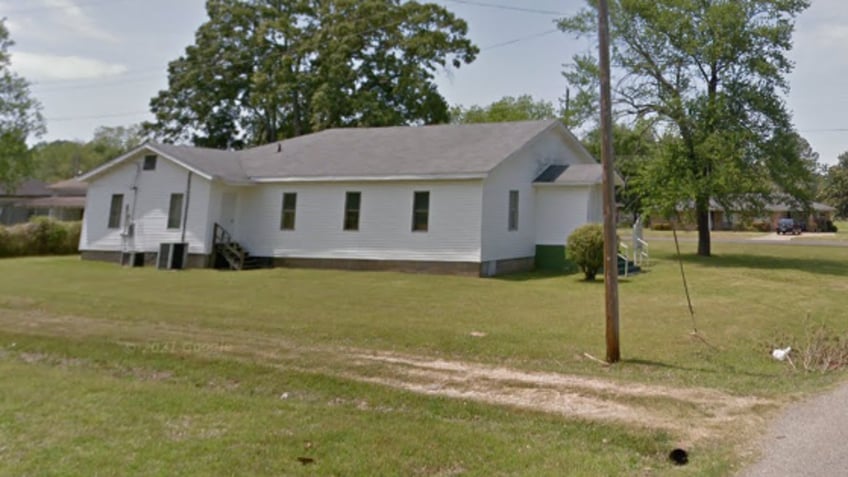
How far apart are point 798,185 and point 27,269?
103ft

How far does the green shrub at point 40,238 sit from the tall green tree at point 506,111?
3291 cm

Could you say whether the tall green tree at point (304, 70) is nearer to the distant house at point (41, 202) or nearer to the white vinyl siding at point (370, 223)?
the distant house at point (41, 202)

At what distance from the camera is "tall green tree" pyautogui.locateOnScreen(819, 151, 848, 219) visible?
71.8m

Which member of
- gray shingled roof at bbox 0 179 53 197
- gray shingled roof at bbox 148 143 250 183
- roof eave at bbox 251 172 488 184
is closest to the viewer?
roof eave at bbox 251 172 488 184

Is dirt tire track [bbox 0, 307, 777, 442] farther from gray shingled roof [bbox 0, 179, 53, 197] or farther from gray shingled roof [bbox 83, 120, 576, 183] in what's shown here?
gray shingled roof [bbox 0, 179, 53, 197]

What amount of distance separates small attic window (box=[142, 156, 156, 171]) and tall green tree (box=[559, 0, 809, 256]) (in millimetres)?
18462

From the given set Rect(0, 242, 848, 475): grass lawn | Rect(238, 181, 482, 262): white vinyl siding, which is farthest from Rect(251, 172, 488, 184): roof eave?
Rect(0, 242, 848, 475): grass lawn

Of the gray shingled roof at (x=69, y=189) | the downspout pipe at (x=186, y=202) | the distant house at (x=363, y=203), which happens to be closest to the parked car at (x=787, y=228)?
the distant house at (x=363, y=203)

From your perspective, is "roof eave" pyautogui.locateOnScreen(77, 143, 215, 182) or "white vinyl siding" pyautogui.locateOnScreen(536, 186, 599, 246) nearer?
"white vinyl siding" pyautogui.locateOnScreen(536, 186, 599, 246)

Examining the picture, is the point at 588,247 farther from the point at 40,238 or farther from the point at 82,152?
the point at 82,152

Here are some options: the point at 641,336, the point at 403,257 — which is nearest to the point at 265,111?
the point at 403,257

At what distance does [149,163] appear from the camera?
21.2 m

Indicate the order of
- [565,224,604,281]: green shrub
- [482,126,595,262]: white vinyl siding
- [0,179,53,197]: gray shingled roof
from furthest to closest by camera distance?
[0,179,53,197]: gray shingled roof → [482,126,595,262]: white vinyl siding → [565,224,604,281]: green shrub

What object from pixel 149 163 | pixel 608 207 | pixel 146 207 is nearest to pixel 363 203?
pixel 146 207
